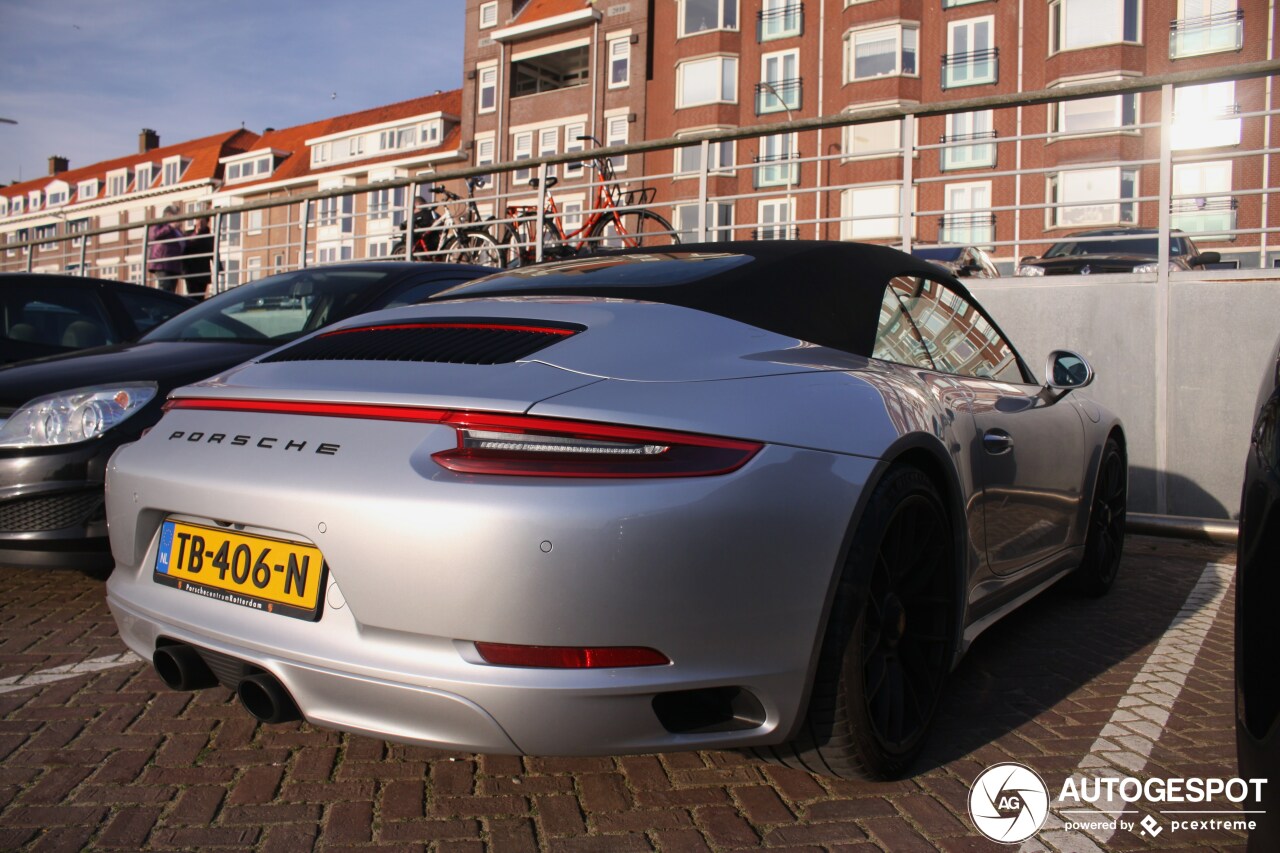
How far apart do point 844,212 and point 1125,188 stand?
8.78 metres

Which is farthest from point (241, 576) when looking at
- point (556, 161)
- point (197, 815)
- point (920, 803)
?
point (556, 161)

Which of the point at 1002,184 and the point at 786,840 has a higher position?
the point at 1002,184

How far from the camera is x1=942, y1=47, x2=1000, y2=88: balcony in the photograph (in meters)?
35.1

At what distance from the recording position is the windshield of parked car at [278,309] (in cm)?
469

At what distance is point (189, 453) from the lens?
2.31 m

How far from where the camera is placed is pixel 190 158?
6800cm

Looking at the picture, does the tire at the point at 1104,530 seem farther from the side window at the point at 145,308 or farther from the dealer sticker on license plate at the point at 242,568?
the side window at the point at 145,308

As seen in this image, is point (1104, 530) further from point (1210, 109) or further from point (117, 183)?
point (117, 183)

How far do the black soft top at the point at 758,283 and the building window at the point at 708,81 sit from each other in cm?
3911

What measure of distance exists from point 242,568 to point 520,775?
2.77 ft

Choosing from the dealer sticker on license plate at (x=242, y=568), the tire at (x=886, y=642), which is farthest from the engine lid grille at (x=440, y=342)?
the tire at (x=886, y=642)

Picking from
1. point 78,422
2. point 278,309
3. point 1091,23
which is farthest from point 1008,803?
point 1091,23

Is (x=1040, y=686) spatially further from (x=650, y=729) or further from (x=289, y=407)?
(x=289, y=407)

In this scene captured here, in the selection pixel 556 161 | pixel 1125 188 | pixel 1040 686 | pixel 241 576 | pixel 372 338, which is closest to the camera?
pixel 241 576
